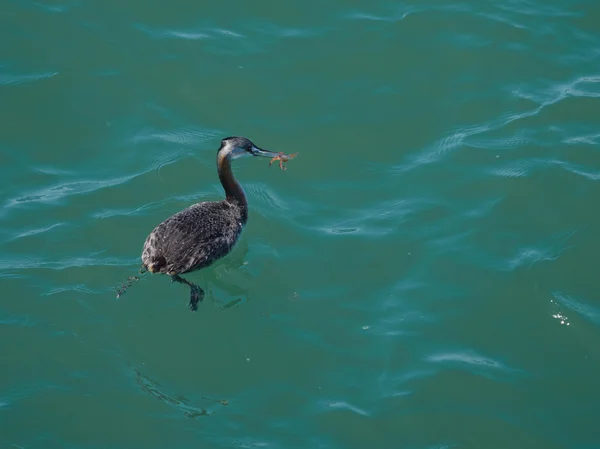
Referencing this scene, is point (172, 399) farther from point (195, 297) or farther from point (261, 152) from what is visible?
point (261, 152)

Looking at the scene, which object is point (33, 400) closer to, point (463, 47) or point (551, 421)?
point (551, 421)

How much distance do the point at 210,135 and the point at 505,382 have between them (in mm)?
5643

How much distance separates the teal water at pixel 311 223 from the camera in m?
8.40

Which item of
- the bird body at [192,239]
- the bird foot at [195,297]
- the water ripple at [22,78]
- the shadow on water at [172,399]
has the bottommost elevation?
the shadow on water at [172,399]

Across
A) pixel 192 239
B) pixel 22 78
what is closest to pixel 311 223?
pixel 192 239

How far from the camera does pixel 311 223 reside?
10516mm

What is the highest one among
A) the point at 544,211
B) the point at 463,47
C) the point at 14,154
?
the point at 463,47

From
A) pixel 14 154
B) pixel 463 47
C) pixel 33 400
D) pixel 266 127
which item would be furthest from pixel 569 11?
pixel 33 400

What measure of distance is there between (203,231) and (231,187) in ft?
3.48

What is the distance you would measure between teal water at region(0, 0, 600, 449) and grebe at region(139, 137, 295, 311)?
0.26 m

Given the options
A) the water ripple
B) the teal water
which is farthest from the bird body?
the water ripple

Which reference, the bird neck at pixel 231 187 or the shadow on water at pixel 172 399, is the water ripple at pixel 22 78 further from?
the shadow on water at pixel 172 399

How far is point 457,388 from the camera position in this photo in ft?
28.4

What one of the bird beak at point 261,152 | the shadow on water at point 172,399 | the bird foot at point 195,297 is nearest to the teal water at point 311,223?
the shadow on water at point 172,399
